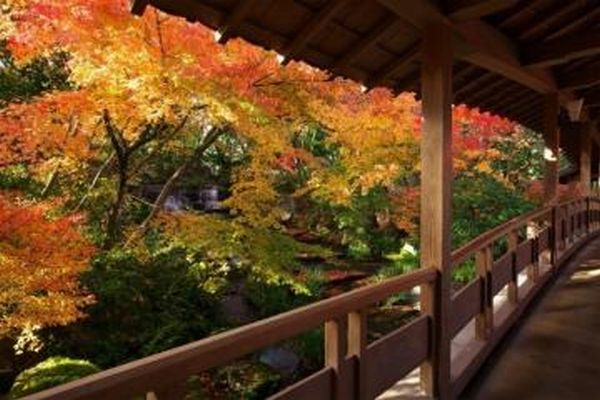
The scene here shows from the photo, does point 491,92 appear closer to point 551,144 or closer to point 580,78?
point 580,78

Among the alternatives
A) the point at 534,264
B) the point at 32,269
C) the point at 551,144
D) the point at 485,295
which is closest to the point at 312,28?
the point at 485,295

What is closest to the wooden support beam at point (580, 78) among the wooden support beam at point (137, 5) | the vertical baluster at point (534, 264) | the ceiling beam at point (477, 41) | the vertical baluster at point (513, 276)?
the ceiling beam at point (477, 41)

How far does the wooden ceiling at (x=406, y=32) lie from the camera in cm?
394

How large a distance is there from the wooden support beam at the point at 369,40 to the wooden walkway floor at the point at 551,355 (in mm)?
2672

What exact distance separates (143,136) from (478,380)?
7413mm

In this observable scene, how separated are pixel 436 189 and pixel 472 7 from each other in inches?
48.3

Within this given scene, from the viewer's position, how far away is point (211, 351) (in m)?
2.13

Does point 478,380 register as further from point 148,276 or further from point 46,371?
point 148,276

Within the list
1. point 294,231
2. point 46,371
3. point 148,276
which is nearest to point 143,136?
point 148,276

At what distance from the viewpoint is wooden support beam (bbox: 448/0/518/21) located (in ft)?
13.5

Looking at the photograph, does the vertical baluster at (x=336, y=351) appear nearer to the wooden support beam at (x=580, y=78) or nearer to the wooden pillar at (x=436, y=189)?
the wooden pillar at (x=436, y=189)

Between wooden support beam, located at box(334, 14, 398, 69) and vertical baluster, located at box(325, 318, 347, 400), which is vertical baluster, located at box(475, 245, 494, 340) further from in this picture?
vertical baluster, located at box(325, 318, 347, 400)

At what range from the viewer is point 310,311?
274cm

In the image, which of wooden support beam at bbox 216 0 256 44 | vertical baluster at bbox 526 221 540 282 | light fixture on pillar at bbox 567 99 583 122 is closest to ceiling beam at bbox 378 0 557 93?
wooden support beam at bbox 216 0 256 44
